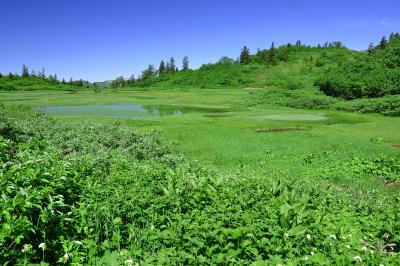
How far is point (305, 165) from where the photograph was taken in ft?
55.4

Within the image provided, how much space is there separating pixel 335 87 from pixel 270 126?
35.9 meters

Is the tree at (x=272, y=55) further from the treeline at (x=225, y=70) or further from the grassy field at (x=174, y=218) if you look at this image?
the grassy field at (x=174, y=218)

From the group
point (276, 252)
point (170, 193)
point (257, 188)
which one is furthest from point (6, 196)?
point (257, 188)

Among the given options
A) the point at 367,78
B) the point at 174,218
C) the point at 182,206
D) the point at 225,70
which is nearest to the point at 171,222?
the point at 174,218

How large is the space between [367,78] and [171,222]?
58.8m

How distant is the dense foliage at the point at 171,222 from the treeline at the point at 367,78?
5064 cm

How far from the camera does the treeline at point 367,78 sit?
5519 centimetres

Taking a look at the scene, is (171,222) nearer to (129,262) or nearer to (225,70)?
(129,262)

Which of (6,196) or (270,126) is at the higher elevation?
(6,196)

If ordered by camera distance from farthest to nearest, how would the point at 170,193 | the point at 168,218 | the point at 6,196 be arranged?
the point at 170,193
the point at 168,218
the point at 6,196

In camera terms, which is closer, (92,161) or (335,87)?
(92,161)

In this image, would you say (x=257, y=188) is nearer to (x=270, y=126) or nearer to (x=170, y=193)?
(x=170, y=193)

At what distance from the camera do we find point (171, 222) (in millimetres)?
6684

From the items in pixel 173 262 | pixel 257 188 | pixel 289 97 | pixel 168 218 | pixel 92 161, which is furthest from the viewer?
pixel 289 97
